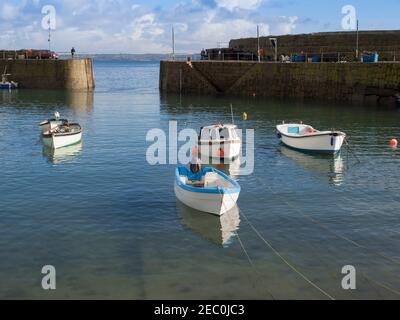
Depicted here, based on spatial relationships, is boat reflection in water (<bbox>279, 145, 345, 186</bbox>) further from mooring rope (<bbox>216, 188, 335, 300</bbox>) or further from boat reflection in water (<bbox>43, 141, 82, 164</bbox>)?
boat reflection in water (<bbox>43, 141, 82, 164</bbox>)

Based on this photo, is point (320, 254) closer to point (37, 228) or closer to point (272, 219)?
point (272, 219)

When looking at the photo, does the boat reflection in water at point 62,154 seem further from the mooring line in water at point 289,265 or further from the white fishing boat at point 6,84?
the white fishing boat at point 6,84

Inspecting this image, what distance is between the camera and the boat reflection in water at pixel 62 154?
30.8m

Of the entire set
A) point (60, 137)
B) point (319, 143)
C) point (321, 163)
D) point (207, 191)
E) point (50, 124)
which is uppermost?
point (50, 124)

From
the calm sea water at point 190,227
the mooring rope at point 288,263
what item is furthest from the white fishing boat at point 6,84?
the mooring rope at point 288,263

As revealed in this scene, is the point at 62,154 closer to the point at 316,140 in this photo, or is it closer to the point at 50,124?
the point at 50,124

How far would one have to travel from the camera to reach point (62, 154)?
106 ft

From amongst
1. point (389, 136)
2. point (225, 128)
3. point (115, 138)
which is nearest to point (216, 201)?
point (225, 128)

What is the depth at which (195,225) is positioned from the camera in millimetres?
19719

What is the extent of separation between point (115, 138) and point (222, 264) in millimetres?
24084

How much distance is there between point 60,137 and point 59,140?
0.73 ft

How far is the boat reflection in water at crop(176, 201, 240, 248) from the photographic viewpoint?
18469 mm

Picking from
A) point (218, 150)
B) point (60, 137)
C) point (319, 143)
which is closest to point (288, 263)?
point (218, 150)

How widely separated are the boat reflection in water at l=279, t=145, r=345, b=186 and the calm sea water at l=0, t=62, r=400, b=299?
0.06m
